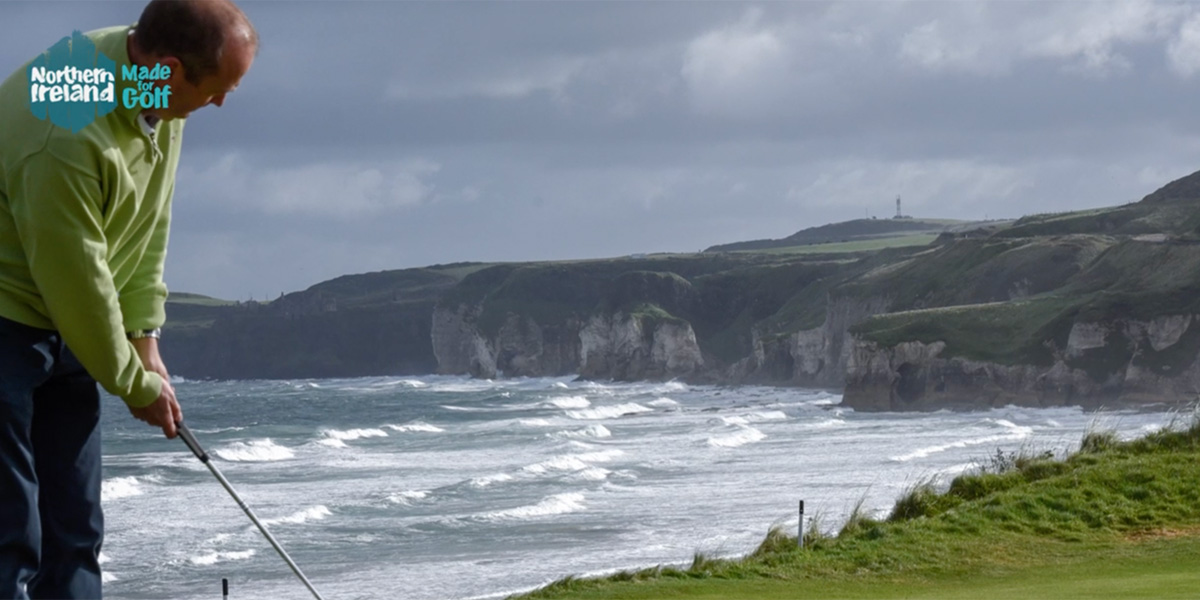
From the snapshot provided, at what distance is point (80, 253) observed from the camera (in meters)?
2.81

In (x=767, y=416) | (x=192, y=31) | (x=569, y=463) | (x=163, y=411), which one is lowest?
(x=767, y=416)

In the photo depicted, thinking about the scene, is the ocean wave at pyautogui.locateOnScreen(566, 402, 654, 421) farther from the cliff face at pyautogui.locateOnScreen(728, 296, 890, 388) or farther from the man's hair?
the man's hair

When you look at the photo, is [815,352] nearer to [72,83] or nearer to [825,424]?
[825,424]

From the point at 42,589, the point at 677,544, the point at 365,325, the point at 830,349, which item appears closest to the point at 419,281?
the point at 365,325

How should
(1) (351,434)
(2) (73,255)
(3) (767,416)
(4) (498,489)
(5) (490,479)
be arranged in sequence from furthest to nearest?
(3) (767,416) → (1) (351,434) → (5) (490,479) → (4) (498,489) → (2) (73,255)

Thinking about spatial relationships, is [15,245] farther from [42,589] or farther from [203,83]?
[42,589]

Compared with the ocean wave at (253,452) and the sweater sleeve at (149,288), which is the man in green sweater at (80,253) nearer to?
the sweater sleeve at (149,288)

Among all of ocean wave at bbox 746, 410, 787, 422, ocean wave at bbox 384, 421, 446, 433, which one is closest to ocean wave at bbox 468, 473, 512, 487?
ocean wave at bbox 384, 421, 446, 433

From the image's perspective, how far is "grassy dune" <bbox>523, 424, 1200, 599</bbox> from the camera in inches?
403

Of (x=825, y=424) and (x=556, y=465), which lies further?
(x=825, y=424)

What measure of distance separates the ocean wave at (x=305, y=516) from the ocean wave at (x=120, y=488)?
801cm

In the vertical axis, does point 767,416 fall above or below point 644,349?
below

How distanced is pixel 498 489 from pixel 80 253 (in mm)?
30012

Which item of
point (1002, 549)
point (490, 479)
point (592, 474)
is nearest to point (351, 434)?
point (592, 474)
